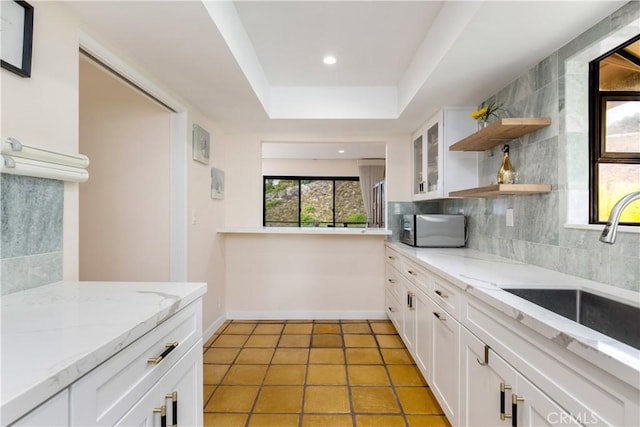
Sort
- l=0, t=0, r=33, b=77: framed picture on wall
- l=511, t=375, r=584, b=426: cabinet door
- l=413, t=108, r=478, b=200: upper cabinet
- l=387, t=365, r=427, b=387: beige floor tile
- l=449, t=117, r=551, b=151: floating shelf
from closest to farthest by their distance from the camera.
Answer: l=511, t=375, r=584, b=426: cabinet door → l=0, t=0, r=33, b=77: framed picture on wall → l=449, t=117, r=551, b=151: floating shelf → l=387, t=365, r=427, b=387: beige floor tile → l=413, t=108, r=478, b=200: upper cabinet

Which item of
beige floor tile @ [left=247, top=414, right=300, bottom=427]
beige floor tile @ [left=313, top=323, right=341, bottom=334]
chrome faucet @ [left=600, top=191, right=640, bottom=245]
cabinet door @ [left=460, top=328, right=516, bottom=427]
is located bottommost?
beige floor tile @ [left=247, top=414, right=300, bottom=427]

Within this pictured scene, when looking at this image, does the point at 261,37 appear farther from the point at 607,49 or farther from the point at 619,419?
the point at 619,419

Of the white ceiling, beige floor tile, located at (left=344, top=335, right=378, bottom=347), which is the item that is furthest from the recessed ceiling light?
beige floor tile, located at (left=344, top=335, right=378, bottom=347)

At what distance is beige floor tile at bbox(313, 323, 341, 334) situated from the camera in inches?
115

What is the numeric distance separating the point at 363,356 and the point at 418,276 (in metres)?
0.89

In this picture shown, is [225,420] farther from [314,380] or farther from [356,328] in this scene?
[356,328]

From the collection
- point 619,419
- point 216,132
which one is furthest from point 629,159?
point 216,132

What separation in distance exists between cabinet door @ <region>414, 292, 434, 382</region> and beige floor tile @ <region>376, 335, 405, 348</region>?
50 cm

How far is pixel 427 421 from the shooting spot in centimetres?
170

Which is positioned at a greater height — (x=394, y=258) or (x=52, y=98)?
(x=52, y=98)

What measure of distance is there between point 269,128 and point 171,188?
1.22m

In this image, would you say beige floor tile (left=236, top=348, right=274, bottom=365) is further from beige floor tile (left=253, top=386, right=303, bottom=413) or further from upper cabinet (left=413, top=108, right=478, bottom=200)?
upper cabinet (left=413, top=108, right=478, bottom=200)

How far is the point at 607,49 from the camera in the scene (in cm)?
139

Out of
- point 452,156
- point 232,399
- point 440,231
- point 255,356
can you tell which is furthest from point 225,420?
point 452,156
